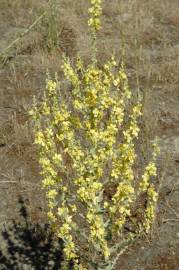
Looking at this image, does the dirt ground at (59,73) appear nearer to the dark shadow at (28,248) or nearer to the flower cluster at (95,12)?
the dark shadow at (28,248)

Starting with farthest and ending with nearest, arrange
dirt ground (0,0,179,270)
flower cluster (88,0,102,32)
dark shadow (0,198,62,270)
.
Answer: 1. dirt ground (0,0,179,270)
2. dark shadow (0,198,62,270)
3. flower cluster (88,0,102,32)

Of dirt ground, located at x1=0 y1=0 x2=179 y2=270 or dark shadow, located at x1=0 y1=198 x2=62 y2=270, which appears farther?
dirt ground, located at x1=0 y1=0 x2=179 y2=270

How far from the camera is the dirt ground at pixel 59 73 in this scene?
197 inches

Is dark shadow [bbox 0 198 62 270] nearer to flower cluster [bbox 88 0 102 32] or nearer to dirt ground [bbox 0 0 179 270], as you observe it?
dirt ground [bbox 0 0 179 270]

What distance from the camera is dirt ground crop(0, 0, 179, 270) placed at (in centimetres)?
502

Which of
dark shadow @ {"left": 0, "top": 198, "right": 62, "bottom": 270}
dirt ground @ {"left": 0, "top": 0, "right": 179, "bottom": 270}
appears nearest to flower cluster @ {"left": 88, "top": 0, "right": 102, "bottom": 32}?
dirt ground @ {"left": 0, "top": 0, "right": 179, "bottom": 270}

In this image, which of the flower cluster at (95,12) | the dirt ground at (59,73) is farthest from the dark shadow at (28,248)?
the flower cluster at (95,12)

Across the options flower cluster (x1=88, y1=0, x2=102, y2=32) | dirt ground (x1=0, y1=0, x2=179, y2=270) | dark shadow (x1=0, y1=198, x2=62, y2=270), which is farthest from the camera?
dirt ground (x1=0, y1=0, x2=179, y2=270)

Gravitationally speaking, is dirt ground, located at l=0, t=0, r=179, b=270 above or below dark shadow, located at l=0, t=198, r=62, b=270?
above

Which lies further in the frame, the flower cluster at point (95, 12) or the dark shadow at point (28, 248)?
the dark shadow at point (28, 248)

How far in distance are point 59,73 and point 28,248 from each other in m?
3.81

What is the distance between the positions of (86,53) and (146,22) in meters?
1.53

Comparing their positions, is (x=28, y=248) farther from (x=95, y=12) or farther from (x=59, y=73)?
(x=59, y=73)

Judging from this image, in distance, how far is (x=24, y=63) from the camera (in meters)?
8.50
